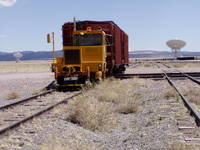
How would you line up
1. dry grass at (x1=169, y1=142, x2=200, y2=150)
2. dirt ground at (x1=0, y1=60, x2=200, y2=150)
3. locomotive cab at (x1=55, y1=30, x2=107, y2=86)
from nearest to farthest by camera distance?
dry grass at (x1=169, y1=142, x2=200, y2=150) < dirt ground at (x1=0, y1=60, x2=200, y2=150) < locomotive cab at (x1=55, y1=30, x2=107, y2=86)

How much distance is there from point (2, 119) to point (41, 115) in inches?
45.2

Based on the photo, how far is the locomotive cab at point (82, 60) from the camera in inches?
892

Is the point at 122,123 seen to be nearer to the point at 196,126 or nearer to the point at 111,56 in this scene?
the point at 196,126

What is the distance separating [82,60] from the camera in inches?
904

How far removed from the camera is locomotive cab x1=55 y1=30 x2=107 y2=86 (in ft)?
74.3

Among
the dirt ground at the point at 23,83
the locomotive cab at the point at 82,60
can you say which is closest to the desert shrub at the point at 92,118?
the dirt ground at the point at 23,83

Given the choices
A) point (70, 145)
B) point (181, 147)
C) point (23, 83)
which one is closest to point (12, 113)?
point (70, 145)

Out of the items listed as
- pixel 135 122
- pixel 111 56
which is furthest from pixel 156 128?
pixel 111 56

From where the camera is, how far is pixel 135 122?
11516 mm

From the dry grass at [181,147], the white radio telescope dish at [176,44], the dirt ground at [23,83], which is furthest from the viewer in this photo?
the white radio telescope dish at [176,44]

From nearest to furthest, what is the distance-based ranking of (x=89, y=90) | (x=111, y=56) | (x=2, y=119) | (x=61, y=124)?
(x=61, y=124)
(x=2, y=119)
(x=89, y=90)
(x=111, y=56)

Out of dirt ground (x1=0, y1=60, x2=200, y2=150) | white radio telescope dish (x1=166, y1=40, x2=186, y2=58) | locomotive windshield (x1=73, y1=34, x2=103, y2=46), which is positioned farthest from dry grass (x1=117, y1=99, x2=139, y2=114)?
white radio telescope dish (x1=166, y1=40, x2=186, y2=58)

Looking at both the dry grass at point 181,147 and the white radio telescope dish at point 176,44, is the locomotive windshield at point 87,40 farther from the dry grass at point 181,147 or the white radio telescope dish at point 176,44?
the white radio telescope dish at point 176,44

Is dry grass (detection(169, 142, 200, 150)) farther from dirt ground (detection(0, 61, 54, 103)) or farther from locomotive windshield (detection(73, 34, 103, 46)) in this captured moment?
locomotive windshield (detection(73, 34, 103, 46))
